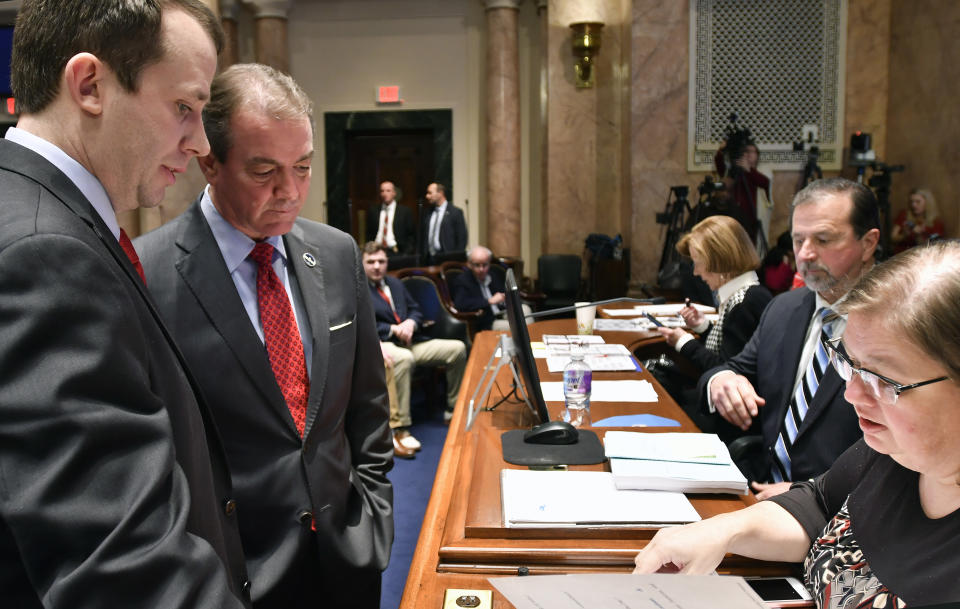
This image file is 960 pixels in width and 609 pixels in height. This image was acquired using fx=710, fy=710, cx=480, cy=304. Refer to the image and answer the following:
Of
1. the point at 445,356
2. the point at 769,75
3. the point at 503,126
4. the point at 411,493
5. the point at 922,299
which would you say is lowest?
the point at 411,493

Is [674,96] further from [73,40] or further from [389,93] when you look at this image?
[73,40]

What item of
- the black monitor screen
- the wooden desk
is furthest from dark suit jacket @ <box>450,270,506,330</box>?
the wooden desk

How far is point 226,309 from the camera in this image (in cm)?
135

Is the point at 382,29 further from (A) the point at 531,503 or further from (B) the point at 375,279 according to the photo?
(A) the point at 531,503

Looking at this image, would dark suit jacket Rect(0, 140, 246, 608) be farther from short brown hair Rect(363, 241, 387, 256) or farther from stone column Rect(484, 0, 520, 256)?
stone column Rect(484, 0, 520, 256)

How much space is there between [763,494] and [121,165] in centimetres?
145

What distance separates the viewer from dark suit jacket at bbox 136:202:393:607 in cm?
133

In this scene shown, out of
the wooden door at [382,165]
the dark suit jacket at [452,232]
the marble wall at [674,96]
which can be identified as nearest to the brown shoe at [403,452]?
the marble wall at [674,96]

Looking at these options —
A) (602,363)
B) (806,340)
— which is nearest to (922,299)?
(806,340)

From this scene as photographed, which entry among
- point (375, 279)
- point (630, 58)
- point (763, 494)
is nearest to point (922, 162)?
point (630, 58)

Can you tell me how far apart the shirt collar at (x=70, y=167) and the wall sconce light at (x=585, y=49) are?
7722 millimetres

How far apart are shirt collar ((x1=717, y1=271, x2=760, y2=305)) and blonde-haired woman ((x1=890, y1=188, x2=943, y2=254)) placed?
152 inches

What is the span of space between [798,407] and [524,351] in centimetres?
89

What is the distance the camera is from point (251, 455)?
1351 mm
